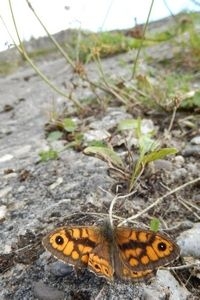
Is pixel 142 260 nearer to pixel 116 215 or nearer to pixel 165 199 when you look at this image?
pixel 116 215

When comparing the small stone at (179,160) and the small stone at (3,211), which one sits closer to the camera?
the small stone at (3,211)

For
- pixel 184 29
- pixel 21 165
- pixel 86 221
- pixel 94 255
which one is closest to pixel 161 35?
pixel 184 29

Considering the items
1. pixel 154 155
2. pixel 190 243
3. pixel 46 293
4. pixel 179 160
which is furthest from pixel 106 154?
pixel 46 293

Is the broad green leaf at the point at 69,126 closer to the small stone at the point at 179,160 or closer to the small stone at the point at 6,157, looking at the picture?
the small stone at the point at 6,157

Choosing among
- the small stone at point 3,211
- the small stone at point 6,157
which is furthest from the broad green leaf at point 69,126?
the small stone at point 3,211

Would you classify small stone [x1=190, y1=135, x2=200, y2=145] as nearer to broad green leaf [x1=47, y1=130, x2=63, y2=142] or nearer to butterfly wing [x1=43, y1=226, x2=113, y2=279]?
broad green leaf [x1=47, y1=130, x2=63, y2=142]

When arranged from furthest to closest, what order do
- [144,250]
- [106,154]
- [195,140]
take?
[195,140] → [106,154] → [144,250]

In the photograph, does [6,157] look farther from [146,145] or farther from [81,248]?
[81,248]
